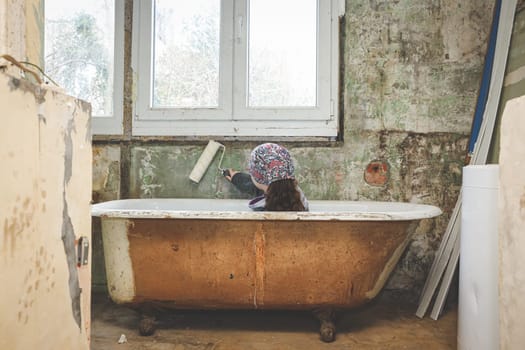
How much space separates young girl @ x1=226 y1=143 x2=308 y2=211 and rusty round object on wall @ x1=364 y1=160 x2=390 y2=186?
2.14 ft

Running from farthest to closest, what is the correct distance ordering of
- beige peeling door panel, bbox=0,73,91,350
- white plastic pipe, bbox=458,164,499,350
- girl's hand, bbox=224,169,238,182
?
1. girl's hand, bbox=224,169,238,182
2. white plastic pipe, bbox=458,164,499,350
3. beige peeling door panel, bbox=0,73,91,350

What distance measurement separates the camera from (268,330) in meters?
1.78

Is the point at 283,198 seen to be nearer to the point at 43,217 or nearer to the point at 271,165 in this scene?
the point at 271,165

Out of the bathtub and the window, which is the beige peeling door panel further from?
the window

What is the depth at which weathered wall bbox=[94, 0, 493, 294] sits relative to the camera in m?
2.26

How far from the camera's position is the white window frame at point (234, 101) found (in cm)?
231

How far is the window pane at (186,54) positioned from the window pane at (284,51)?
0.25m

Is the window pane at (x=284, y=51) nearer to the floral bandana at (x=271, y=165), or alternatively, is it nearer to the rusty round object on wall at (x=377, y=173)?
the rusty round object on wall at (x=377, y=173)

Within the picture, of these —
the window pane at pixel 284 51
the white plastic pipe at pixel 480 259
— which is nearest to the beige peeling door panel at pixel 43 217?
the white plastic pipe at pixel 480 259

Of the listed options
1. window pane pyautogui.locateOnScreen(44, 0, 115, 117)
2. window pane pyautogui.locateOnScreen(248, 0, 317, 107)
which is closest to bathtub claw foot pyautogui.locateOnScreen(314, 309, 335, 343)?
window pane pyautogui.locateOnScreen(248, 0, 317, 107)

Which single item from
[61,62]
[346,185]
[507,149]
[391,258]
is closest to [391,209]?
[346,185]

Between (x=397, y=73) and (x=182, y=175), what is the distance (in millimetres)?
1466

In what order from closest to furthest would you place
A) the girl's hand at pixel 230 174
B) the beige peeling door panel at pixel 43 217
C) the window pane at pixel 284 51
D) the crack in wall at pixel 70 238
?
the beige peeling door panel at pixel 43 217
the crack in wall at pixel 70 238
the girl's hand at pixel 230 174
the window pane at pixel 284 51

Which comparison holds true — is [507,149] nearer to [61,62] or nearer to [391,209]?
A: [391,209]
